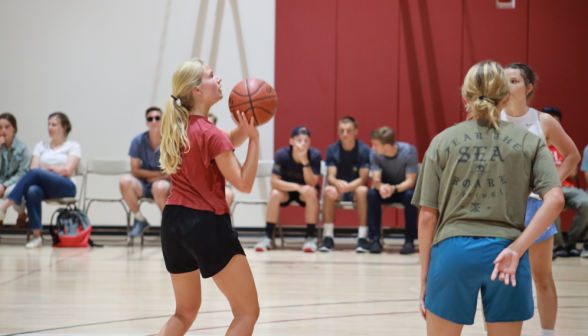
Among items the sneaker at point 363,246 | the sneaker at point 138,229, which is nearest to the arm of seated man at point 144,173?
the sneaker at point 138,229

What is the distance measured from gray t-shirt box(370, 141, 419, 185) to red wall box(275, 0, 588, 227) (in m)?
1.35

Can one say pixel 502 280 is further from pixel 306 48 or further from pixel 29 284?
pixel 306 48

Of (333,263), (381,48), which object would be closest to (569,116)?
(381,48)

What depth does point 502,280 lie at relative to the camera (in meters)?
1.53

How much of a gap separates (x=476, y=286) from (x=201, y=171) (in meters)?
0.98

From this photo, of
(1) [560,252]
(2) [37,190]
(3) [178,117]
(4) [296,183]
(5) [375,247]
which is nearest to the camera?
(3) [178,117]

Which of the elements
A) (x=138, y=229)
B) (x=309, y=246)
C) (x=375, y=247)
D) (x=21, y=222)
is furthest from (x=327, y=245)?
(x=21, y=222)

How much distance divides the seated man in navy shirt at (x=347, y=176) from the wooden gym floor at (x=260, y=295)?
0.48m

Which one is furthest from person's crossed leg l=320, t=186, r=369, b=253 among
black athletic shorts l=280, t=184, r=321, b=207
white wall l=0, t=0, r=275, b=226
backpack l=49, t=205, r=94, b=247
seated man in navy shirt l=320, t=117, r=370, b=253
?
backpack l=49, t=205, r=94, b=247

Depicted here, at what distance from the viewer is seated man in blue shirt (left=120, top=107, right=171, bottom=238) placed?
20.7 feet

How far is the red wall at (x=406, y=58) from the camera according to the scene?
7512 mm

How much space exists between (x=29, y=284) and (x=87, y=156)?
389cm

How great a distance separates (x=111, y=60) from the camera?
7.76 meters

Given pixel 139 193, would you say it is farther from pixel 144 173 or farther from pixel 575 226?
pixel 575 226
